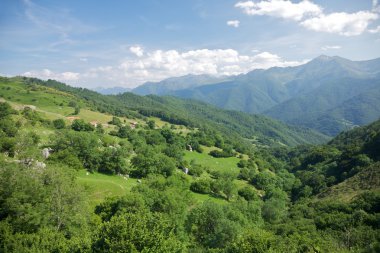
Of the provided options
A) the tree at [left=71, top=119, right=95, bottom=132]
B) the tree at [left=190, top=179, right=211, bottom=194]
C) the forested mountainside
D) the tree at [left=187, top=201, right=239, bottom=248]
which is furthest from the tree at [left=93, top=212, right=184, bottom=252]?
the tree at [left=71, top=119, right=95, bottom=132]

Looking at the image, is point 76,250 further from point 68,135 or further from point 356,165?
point 356,165

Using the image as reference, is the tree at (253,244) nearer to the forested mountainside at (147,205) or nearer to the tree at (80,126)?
the forested mountainside at (147,205)

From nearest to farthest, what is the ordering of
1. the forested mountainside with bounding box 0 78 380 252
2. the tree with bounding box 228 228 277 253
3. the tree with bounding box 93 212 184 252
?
the tree with bounding box 93 212 184 252 < the tree with bounding box 228 228 277 253 < the forested mountainside with bounding box 0 78 380 252

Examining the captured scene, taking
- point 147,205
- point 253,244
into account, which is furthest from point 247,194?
point 253,244

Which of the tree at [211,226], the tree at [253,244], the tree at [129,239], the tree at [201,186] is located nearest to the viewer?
the tree at [129,239]

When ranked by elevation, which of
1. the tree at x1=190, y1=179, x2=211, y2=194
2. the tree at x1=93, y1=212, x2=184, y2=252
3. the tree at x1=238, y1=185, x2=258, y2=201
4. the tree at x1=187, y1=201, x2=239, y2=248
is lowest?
the tree at x1=238, y1=185, x2=258, y2=201

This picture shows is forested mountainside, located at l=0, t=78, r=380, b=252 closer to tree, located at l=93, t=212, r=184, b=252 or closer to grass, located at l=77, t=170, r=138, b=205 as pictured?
tree, located at l=93, t=212, r=184, b=252

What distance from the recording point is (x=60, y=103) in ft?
573

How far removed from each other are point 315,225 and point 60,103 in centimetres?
16676

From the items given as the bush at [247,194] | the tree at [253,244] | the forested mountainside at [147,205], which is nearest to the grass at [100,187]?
the forested mountainside at [147,205]

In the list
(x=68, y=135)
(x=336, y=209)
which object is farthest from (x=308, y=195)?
(x=68, y=135)

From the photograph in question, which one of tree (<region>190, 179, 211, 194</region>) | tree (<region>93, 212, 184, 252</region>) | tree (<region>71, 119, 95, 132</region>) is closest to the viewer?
tree (<region>93, 212, 184, 252</region>)

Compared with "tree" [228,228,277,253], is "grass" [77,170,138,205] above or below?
below

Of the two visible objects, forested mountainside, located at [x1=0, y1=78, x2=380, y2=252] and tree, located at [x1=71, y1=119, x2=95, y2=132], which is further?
tree, located at [x1=71, y1=119, x2=95, y2=132]
